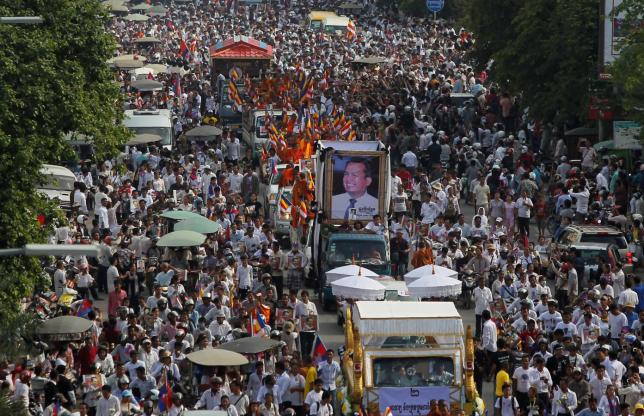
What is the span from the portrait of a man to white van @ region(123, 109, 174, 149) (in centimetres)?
1382

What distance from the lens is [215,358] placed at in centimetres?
2628

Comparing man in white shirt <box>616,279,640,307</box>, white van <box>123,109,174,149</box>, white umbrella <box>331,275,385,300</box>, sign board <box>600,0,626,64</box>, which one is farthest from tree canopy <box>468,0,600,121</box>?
white umbrella <box>331,275,385,300</box>

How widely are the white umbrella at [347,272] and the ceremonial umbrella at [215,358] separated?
17.3ft

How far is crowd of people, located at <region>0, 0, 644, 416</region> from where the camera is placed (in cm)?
2595

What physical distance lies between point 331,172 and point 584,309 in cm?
835

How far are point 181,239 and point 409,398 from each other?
11005mm

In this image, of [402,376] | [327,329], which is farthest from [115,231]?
[402,376]

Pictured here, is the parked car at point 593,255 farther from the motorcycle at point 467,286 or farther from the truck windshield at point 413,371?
the truck windshield at point 413,371

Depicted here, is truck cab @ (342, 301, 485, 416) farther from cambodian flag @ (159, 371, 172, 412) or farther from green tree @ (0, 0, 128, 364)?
green tree @ (0, 0, 128, 364)

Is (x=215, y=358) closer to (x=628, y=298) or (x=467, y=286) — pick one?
(x=628, y=298)

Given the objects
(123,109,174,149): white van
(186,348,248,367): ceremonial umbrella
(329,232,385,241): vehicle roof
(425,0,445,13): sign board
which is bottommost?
(186,348,248,367): ceremonial umbrella

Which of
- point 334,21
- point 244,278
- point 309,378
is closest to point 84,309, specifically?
point 244,278

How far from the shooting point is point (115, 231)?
37750mm

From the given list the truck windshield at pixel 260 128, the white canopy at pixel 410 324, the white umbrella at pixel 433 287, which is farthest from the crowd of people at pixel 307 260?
the white canopy at pixel 410 324
